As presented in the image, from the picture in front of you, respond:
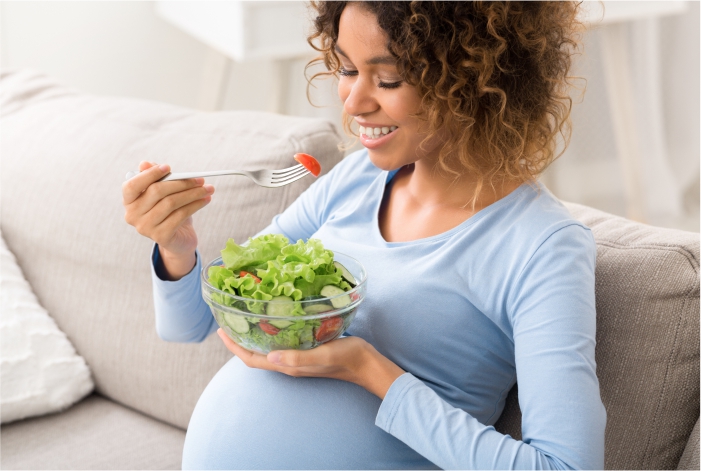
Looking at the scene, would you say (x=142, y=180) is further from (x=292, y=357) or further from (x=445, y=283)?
(x=445, y=283)

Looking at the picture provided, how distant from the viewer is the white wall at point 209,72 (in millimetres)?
3041

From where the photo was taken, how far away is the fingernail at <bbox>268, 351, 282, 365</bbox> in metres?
0.97

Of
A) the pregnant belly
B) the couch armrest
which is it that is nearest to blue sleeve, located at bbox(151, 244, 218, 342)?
the pregnant belly

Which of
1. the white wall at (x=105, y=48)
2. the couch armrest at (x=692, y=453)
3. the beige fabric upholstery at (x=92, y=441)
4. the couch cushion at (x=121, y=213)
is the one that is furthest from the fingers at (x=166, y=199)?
the white wall at (x=105, y=48)

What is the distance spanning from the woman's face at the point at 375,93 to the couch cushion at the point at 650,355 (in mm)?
377

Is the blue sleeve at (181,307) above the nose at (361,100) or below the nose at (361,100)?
below

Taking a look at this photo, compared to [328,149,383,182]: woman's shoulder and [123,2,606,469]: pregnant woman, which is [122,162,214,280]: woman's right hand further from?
[328,149,383,182]: woman's shoulder

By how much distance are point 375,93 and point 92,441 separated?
0.89 metres

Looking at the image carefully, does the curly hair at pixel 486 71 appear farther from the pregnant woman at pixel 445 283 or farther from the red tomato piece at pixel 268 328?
the red tomato piece at pixel 268 328

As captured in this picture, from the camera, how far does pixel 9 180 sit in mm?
1652

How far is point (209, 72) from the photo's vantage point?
9.78 feet

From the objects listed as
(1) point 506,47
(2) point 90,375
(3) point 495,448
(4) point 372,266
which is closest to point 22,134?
(2) point 90,375

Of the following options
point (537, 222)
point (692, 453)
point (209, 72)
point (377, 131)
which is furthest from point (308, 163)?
point (209, 72)

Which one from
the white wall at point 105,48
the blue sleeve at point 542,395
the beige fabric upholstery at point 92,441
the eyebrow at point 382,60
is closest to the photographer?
the blue sleeve at point 542,395
